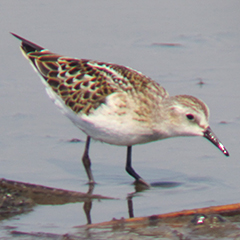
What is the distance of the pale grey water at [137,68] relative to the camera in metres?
Answer: 6.92

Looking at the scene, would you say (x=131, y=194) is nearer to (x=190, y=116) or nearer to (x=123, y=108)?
(x=123, y=108)

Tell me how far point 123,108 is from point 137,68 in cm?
298

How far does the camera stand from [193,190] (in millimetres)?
7059

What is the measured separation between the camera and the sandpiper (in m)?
6.77

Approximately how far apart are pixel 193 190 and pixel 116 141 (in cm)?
100

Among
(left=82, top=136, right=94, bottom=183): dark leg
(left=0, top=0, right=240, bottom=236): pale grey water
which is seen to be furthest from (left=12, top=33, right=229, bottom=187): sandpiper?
(left=0, top=0, right=240, bottom=236): pale grey water

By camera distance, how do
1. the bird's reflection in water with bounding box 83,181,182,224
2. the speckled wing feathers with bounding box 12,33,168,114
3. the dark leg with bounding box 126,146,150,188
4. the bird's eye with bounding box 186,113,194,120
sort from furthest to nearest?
the dark leg with bounding box 126,146,150,188 → the speckled wing feathers with bounding box 12,33,168,114 → the bird's eye with bounding box 186,113,194,120 → the bird's reflection in water with bounding box 83,181,182,224

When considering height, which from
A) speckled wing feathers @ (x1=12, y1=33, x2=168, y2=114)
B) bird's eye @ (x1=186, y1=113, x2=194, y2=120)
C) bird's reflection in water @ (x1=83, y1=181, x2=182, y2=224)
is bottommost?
bird's reflection in water @ (x1=83, y1=181, x2=182, y2=224)

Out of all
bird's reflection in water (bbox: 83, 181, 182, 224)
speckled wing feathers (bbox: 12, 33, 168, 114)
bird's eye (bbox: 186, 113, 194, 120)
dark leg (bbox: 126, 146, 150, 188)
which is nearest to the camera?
bird's reflection in water (bbox: 83, 181, 182, 224)

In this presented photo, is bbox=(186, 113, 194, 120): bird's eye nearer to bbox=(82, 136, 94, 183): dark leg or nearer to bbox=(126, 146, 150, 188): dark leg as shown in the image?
bbox=(126, 146, 150, 188): dark leg

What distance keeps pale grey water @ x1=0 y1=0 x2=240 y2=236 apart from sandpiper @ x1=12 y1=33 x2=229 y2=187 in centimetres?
42

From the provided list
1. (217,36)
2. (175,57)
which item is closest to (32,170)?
(175,57)

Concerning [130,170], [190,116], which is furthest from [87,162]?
[190,116]

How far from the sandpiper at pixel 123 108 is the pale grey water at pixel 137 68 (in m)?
0.42
